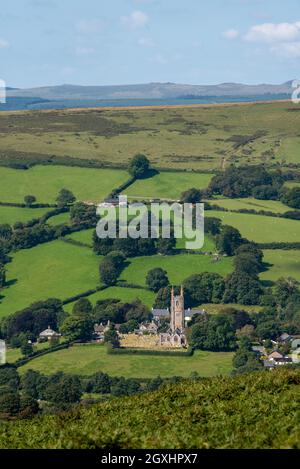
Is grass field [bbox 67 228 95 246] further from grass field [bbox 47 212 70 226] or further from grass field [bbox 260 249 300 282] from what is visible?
grass field [bbox 260 249 300 282]

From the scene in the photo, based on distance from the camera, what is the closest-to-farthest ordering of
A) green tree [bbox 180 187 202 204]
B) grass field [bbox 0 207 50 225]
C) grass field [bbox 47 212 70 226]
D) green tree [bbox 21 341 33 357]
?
green tree [bbox 21 341 33 357] → grass field [bbox 47 212 70 226] → grass field [bbox 0 207 50 225] → green tree [bbox 180 187 202 204]

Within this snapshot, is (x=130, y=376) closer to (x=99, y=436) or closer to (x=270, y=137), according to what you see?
(x=99, y=436)

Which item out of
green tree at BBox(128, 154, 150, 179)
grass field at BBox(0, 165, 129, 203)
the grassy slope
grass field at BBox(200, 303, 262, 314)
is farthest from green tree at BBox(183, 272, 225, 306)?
the grassy slope

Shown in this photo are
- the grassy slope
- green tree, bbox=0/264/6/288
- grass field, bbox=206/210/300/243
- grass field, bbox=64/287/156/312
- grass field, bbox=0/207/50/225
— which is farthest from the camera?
grass field, bbox=0/207/50/225

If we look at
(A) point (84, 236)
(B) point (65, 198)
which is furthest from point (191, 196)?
(A) point (84, 236)

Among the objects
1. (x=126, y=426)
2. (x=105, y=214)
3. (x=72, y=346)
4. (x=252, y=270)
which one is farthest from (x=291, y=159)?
(x=126, y=426)

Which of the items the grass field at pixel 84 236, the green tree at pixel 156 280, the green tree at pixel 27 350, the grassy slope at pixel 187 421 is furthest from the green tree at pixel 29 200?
the grassy slope at pixel 187 421
